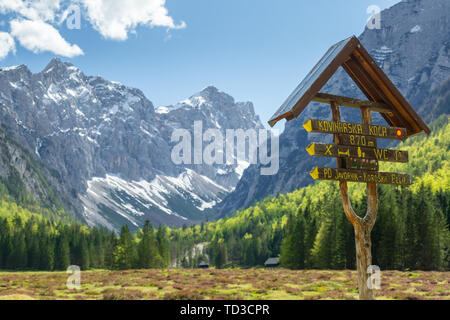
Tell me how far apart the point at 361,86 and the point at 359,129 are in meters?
2.85

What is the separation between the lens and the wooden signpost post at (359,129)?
16844 mm

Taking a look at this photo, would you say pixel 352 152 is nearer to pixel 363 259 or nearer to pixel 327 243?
pixel 363 259

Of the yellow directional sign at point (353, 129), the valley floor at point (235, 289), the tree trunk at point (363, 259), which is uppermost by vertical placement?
the yellow directional sign at point (353, 129)

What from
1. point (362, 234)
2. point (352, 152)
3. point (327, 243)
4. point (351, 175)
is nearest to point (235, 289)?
point (362, 234)

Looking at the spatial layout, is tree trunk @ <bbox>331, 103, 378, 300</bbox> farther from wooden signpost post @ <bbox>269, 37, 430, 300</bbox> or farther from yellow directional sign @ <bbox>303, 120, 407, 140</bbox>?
yellow directional sign @ <bbox>303, 120, 407, 140</bbox>

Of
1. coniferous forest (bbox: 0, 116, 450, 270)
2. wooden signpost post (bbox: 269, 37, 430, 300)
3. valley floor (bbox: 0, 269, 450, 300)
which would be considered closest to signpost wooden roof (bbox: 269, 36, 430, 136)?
wooden signpost post (bbox: 269, 37, 430, 300)

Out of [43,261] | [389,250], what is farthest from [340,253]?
[43,261]

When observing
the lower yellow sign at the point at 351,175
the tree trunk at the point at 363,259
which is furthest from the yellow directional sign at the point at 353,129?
the tree trunk at the point at 363,259

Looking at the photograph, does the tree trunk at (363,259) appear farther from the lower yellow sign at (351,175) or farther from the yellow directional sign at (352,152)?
the yellow directional sign at (352,152)

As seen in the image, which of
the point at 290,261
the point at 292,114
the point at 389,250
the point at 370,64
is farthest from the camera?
the point at 290,261

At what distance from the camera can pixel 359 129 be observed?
Result: 58.0 ft
